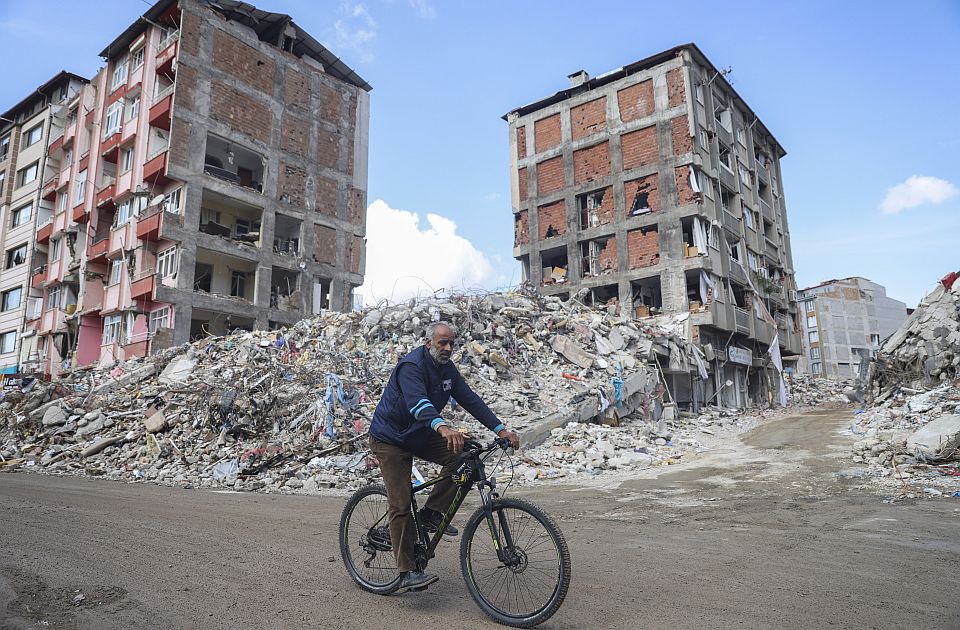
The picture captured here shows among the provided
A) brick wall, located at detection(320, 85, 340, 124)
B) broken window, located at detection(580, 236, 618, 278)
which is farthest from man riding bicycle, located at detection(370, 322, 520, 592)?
brick wall, located at detection(320, 85, 340, 124)

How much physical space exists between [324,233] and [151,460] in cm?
2156

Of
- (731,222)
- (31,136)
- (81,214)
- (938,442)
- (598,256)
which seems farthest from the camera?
(31,136)

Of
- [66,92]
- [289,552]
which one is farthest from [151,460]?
[66,92]

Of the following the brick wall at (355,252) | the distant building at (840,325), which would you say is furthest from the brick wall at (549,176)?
the distant building at (840,325)

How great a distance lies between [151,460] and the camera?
37.3 ft

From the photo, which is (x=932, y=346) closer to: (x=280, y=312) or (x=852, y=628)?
(x=852, y=628)

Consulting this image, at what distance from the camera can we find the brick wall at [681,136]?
1086 inches

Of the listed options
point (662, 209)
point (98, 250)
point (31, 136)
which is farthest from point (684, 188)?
point (31, 136)

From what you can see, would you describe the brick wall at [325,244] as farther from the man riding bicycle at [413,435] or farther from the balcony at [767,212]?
the man riding bicycle at [413,435]

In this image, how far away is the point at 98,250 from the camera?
94.1 feet

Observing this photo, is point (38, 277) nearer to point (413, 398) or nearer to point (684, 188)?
point (684, 188)

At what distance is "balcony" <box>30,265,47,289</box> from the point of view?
3366 centimetres

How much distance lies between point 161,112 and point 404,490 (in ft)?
93.8

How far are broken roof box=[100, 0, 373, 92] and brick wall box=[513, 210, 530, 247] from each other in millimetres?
13564
